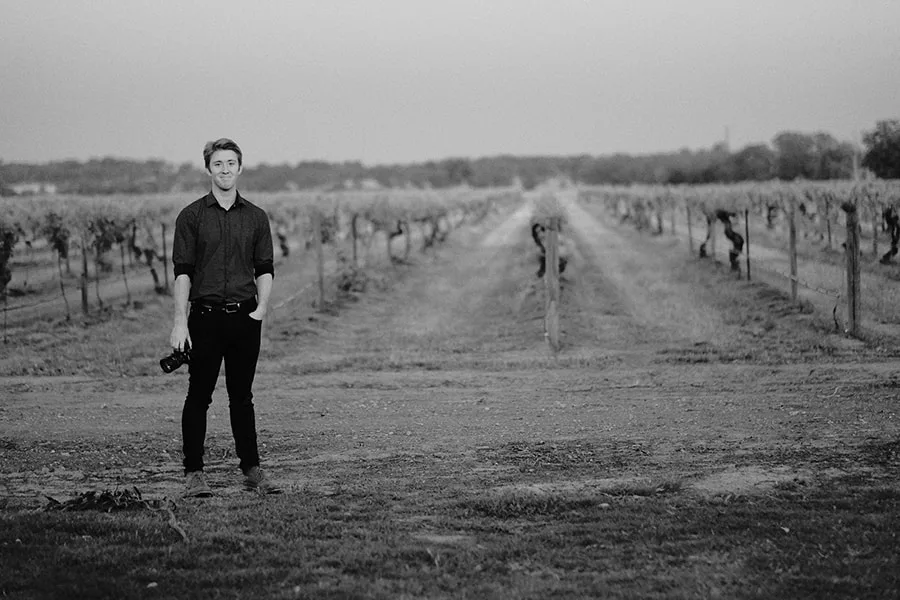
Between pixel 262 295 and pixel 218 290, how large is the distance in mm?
255

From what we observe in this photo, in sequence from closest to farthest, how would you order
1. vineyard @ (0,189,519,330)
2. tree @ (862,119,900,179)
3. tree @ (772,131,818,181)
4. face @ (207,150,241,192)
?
1. face @ (207,150,241,192)
2. vineyard @ (0,189,519,330)
3. tree @ (862,119,900,179)
4. tree @ (772,131,818,181)

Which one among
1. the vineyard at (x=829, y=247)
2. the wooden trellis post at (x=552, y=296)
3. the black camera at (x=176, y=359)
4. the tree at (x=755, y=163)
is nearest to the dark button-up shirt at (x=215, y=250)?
the black camera at (x=176, y=359)

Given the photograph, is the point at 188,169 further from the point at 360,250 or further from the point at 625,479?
the point at 625,479

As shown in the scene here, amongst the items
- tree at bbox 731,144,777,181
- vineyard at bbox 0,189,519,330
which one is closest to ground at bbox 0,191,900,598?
vineyard at bbox 0,189,519,330

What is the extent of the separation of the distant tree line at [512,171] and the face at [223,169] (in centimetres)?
2256

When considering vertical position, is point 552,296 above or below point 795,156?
below

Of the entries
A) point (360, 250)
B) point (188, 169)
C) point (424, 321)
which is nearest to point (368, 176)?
point (188, 169)

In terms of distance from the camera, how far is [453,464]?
6.70 metres

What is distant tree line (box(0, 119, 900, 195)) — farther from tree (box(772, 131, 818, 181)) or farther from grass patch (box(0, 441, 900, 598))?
grass patch (box(0, 441, 900, 598))

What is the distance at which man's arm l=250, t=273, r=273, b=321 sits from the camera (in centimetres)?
567

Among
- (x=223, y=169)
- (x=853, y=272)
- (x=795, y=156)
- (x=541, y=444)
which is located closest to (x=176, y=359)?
(x=223, y=169)

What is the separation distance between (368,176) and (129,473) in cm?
12950

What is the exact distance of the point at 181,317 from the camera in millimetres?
5578

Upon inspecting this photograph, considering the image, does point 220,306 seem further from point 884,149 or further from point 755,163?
point 755,163
